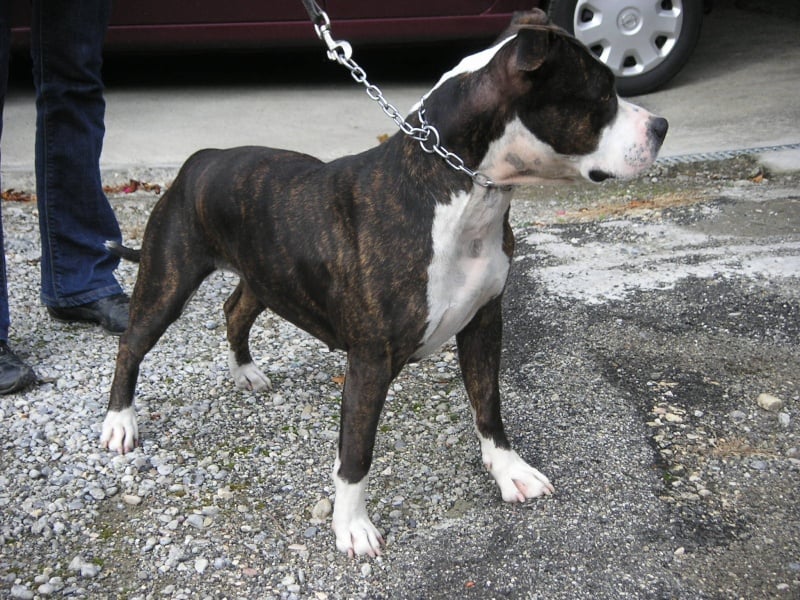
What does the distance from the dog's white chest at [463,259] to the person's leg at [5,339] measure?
1.79m

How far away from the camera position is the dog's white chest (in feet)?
8.48

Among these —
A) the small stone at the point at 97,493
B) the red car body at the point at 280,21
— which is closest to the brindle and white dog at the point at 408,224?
the small stone at the point at 97,493

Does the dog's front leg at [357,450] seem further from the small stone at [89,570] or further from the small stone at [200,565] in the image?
the small stone at [89,570]

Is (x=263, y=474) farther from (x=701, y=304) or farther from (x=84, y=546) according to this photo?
(x=701, y=304)

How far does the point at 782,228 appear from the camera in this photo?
4730mm

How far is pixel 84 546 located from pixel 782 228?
3.49 meters

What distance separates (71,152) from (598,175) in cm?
236

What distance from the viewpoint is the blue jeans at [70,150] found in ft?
12.3

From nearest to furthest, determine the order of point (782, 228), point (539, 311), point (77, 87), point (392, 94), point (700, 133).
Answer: point (77, 87)
point (539, 311)
point (782, 228)
point (700, 133)
point (392, 94)

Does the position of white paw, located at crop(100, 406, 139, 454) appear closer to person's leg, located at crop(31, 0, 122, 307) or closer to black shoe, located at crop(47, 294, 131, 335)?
black shoe, located at crop(47, 294, 131, 335)

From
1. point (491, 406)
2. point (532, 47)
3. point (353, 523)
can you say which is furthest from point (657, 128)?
point (353, 523)

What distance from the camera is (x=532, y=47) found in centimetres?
233

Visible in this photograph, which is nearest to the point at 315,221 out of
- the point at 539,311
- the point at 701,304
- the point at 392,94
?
the point at 539,311

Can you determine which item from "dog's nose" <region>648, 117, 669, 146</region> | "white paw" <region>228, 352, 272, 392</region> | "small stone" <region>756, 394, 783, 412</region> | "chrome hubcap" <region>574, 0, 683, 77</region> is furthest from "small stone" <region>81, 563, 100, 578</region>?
"chrome hubcap" <region>574, 0, 683, 77</region>
